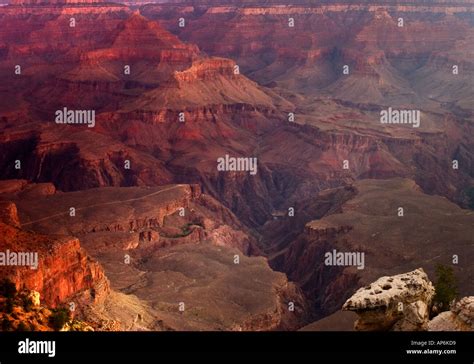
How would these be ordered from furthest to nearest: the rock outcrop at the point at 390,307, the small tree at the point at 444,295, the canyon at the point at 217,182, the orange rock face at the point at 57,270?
the canyon at the point at 217,182 → the orange rock face at the point at 57,270 → the small tree at the point at 444,295 → the rock outcrop at the point at 390,307

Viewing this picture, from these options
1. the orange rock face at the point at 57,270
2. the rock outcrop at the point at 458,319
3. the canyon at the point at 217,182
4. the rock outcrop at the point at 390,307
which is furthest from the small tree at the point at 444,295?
the orange rock face at the point at 57,270

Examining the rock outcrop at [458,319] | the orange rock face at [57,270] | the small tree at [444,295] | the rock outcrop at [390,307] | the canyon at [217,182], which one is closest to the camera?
the rock outcrop at [458,319]

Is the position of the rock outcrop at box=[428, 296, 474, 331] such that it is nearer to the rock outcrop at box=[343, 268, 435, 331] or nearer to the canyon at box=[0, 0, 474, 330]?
the rock outcrop at box=[343, 268, 435, 331]

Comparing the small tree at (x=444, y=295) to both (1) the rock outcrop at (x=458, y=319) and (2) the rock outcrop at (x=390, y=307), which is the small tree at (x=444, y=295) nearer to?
(2) the rock outcrop at (x=390, y=307)

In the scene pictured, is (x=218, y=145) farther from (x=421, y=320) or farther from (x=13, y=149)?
(x=421, y=320)

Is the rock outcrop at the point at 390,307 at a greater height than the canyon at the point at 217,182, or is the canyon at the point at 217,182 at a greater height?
the canyon at the point at 217,182
